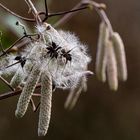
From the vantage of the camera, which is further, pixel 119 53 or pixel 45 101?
pixel 119 53

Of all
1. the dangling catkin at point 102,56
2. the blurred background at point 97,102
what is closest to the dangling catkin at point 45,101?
the dangling catkin at point 102,56

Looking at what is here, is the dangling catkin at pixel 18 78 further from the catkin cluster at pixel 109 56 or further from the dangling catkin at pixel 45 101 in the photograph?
the catkin cluster at pixel 109 56

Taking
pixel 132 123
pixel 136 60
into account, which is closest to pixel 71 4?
pixel 136 60

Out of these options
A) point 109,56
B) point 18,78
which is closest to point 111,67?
point 109,56

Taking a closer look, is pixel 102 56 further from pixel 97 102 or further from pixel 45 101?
pixel 97 102

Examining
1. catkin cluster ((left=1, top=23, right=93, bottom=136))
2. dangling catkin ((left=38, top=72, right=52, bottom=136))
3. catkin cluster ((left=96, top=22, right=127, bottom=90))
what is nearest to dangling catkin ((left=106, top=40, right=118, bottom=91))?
catkin cluster ((left=96, top=22, right=127, bottom=90))

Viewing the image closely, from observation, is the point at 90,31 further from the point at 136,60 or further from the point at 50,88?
the point at 50,88
